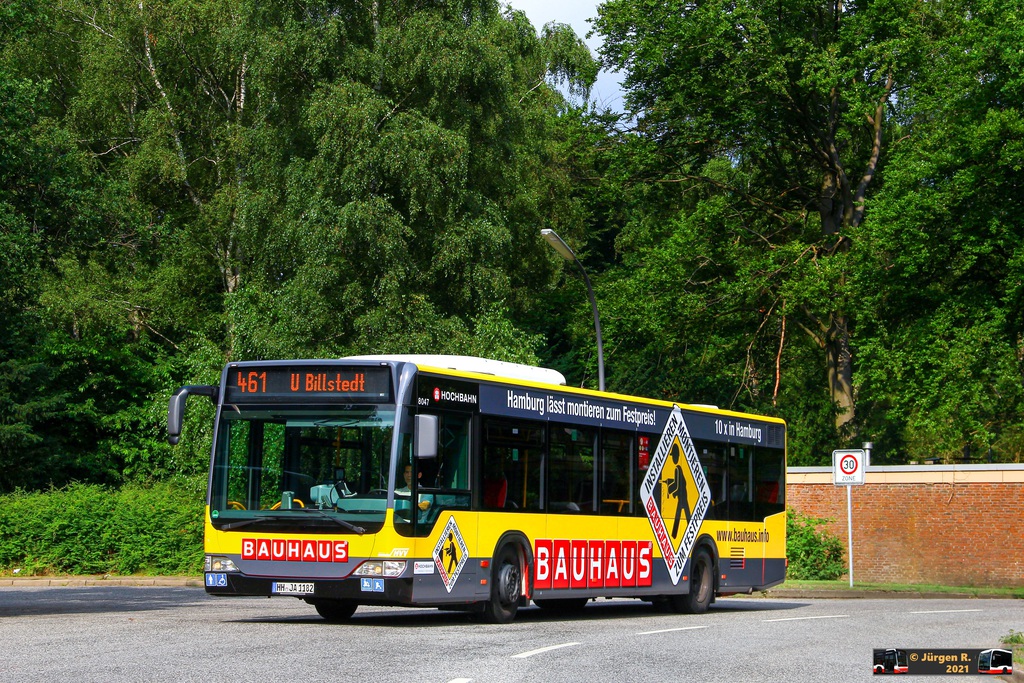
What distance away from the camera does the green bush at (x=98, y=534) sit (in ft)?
95.2

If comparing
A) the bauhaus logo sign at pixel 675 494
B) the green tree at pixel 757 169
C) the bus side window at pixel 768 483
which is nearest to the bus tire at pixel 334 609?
the bauhaus logo sign at pixel 675 494

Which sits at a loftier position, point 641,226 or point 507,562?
point 641,226

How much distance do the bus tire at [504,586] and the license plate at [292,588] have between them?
2.27 metres

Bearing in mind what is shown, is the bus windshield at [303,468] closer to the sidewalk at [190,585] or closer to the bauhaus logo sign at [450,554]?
the bauhaus logo sign at [450,554]

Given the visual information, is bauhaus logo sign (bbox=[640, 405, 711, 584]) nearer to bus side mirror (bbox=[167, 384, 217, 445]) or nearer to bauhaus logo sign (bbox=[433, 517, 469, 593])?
bauhaus logo sign (bbox=[433, 517, 469, 593])

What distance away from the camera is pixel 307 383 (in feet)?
51.4

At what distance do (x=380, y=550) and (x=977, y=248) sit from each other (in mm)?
21673

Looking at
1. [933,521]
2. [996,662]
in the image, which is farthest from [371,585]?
[933,521]

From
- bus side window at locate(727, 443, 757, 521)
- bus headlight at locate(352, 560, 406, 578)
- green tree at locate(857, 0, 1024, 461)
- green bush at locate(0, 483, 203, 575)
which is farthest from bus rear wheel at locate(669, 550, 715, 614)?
green bush at locate(0, 483, 203, 575)

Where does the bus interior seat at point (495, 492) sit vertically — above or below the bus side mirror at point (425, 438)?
below

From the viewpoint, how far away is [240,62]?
41.7 meters

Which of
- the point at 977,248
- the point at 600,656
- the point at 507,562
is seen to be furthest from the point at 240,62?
the point at 600,656

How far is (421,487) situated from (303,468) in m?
1.32

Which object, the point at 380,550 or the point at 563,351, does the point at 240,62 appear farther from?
the point at 380,550
